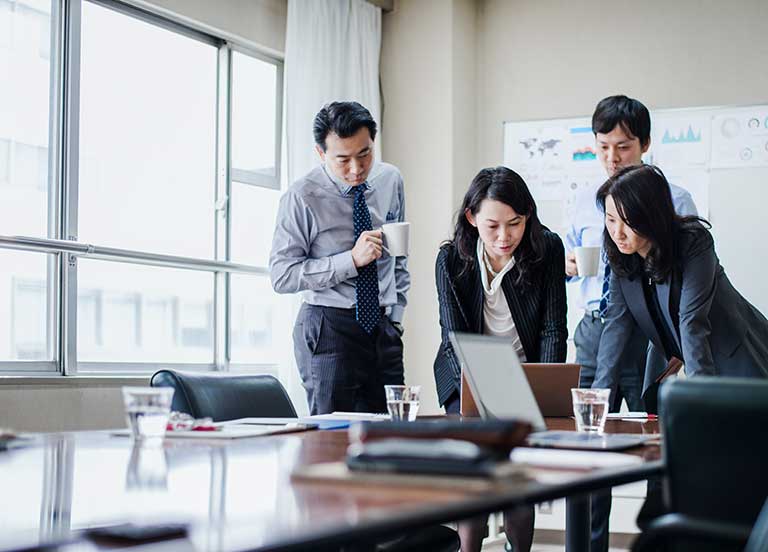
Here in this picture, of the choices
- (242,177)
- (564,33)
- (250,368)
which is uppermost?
(564,33)

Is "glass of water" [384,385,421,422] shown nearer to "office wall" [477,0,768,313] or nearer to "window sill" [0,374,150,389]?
"window sill" [0,374,150,389]

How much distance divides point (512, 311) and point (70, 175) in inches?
69.1

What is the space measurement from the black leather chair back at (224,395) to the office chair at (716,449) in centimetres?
102

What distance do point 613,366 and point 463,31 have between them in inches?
106

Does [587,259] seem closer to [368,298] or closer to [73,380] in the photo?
[368,298]

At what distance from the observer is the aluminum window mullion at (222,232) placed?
4.53 m

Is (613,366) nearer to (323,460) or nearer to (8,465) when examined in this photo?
(323,460)

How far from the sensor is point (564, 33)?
518cm

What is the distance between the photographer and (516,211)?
Answer: 2.95 metres

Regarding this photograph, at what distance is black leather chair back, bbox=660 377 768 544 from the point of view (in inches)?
57.7

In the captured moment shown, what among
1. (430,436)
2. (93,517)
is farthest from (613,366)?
(93,517)

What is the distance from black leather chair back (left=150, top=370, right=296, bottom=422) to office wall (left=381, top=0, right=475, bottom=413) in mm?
2694

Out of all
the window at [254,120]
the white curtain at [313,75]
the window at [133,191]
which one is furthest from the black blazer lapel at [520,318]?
the window at [254,120]

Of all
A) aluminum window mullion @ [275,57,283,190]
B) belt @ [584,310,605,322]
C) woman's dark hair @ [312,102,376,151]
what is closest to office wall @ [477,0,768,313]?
aluminum window mullion @ [275,57,283,190]
